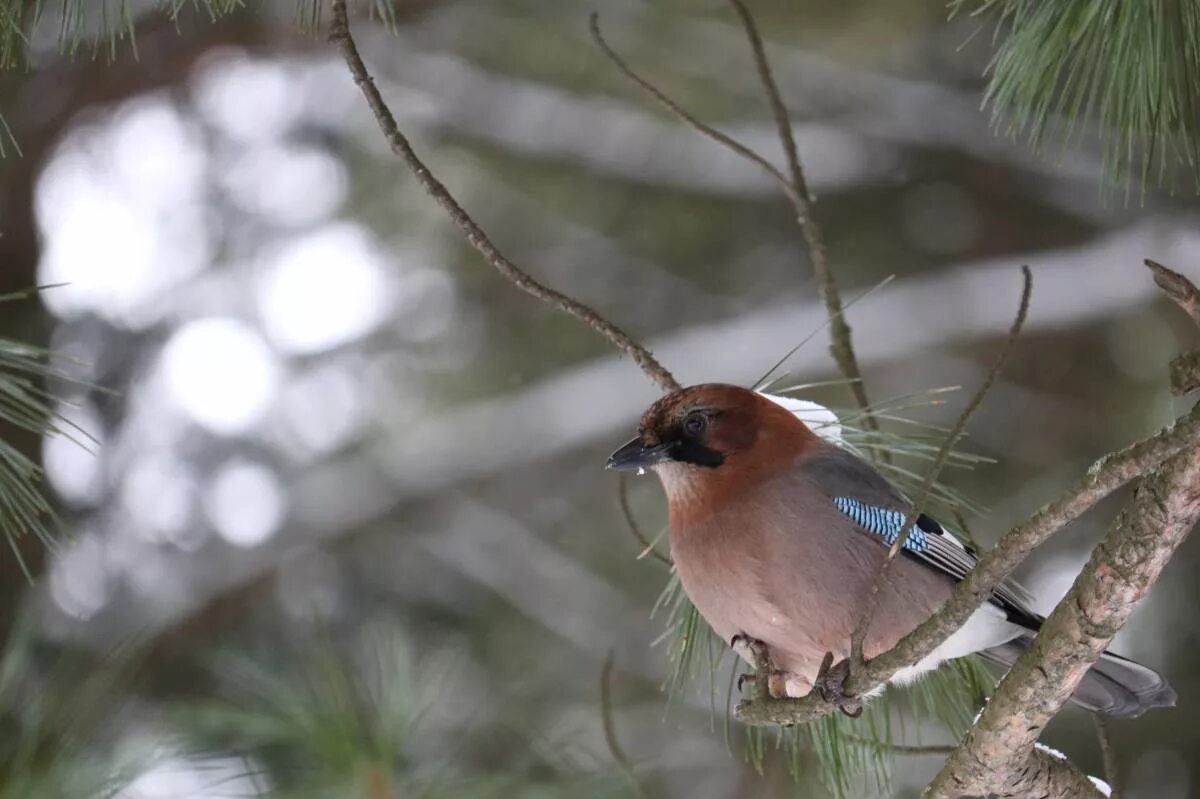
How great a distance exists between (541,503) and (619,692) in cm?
117

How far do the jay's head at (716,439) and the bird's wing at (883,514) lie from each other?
0.25 ft

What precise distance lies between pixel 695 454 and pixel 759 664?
0.45 m

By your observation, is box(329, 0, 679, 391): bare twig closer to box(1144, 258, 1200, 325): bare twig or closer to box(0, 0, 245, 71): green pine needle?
box(0, 0, 245, 71): green pine needle

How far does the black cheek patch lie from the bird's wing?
6.8 inches

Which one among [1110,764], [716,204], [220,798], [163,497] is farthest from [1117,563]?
[716,204]

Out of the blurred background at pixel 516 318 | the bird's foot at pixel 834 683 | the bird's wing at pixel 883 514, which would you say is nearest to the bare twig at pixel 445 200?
the bird's wing at pixel 883 514

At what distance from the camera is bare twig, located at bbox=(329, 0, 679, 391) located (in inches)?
73.5

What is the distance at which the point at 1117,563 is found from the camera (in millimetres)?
1479

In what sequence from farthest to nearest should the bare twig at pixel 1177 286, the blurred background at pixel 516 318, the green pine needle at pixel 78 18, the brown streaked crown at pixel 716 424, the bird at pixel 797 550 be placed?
the blurred background at pixel 516 318 → the brown streaked crown at pixel 716 424 → the bird at pixel 797 550 → the green pine needle at pixel 78 18 → the bare twig at pixel 1177 286

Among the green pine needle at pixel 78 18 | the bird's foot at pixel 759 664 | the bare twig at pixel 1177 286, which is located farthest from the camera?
the bird's foot at pixel 759 664

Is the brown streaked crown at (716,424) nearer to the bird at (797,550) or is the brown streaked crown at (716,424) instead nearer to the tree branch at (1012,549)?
the bird at (797,550)

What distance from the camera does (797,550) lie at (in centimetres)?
240

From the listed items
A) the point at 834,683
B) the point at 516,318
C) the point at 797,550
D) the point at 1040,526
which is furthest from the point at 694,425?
the point at 516,318

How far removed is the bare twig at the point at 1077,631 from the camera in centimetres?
142
